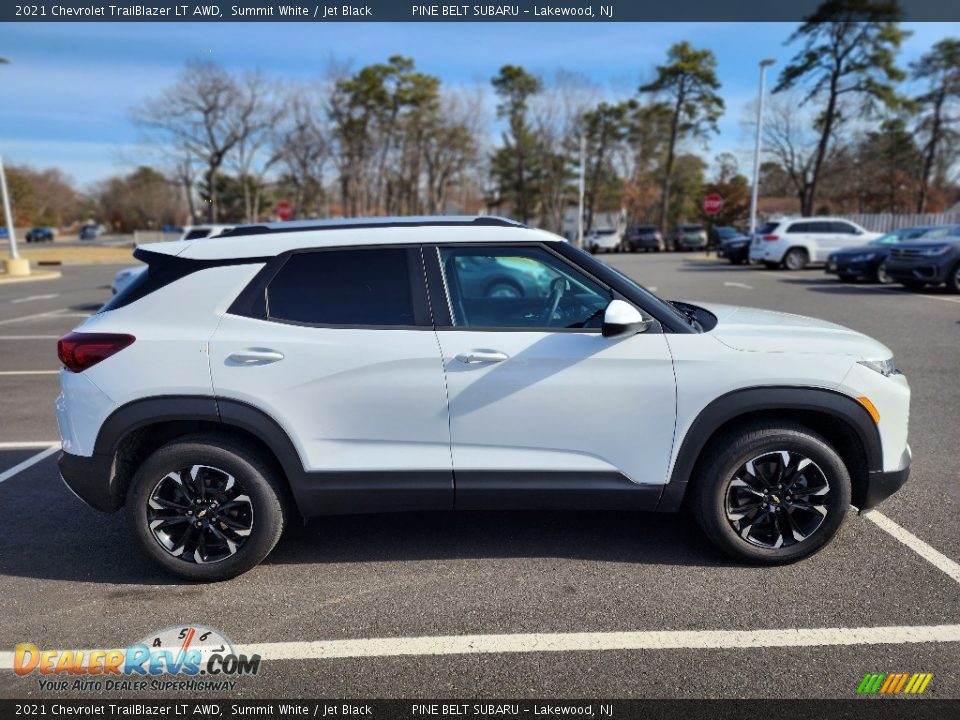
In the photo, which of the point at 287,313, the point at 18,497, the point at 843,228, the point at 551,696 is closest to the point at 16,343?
the point at 18,497

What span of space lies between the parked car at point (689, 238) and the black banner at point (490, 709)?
39029mm

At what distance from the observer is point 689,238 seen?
1539 inches

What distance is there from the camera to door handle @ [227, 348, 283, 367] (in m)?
3.17

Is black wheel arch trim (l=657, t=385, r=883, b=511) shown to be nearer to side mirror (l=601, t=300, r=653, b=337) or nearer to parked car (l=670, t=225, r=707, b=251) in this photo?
side mirror (l=601, t=300, r=653, b=337)

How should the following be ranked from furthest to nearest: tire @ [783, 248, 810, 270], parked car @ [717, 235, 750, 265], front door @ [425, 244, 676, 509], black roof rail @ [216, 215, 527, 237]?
1. parked car @ [717, 235, 750, 265]
2. tire @ [783, 248, 810, 270]
3. black roof rail @ [216, 215, 527, 237]
4. front door @ [425, 244, 676, 509]

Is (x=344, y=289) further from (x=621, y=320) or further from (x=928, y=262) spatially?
(x=928, y=262)

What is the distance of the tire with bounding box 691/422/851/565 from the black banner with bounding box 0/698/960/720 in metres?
0.96

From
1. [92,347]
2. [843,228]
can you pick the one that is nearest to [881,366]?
[92,347]

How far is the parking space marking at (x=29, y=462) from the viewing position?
4.84 metres

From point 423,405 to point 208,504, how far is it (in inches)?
45.9

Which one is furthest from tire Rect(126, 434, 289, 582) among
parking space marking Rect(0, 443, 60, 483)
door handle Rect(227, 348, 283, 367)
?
parking space marking Rect(0, 443, 60, 483)

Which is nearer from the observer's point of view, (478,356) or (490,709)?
(490,709)

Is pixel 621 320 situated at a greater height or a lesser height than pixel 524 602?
greater

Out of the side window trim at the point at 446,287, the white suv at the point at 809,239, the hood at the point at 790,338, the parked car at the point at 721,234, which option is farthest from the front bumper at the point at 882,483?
the parked car at the point at 721,234
